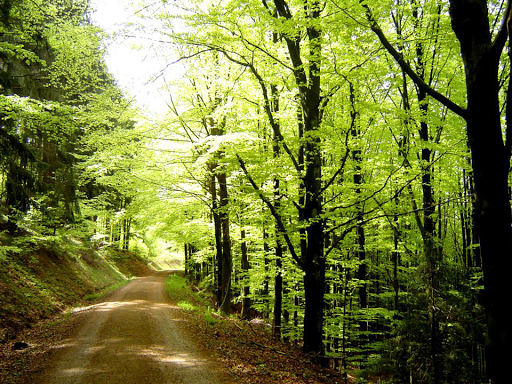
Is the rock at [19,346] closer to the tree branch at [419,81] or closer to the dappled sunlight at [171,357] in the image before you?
the dappled sunlight at [171,357]

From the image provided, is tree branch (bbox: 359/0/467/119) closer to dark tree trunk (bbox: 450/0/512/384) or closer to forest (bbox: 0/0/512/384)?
forest (bbox: 0/0/512/384)

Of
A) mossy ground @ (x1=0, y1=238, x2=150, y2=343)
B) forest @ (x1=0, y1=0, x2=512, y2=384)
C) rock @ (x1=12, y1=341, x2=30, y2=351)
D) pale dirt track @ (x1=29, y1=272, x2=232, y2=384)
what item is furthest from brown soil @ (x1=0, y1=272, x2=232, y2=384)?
forest @ (x1=0, y1=0, x2=512, y2=384)

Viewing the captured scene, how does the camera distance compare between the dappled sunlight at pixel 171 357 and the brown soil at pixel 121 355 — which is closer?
the brown soil at pixel 121 355

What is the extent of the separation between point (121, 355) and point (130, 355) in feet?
0.72

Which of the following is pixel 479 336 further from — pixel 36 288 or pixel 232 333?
pixel 36 288

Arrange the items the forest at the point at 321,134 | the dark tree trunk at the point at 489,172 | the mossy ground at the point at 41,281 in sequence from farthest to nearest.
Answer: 1. the mossy ground at the point at 41,281
2. the forest at the point at 321,134
3. the dark tree trunk at the point at 489,172

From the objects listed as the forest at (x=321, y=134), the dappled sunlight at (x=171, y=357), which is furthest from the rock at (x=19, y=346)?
the dappled sunlight at (x=171, y=357)

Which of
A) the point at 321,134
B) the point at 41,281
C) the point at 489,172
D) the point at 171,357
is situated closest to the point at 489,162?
the point at 489,172

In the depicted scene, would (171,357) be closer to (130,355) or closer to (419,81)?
(130,355)

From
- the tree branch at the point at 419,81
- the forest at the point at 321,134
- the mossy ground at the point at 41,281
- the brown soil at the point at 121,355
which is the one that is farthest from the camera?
the mossy ground at the point at 41,281

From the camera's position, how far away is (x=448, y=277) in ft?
31.5

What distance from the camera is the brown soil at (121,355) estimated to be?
6.62 m

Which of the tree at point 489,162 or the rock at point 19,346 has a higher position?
the tree at point 489,162

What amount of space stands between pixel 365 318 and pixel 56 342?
32.5 feet
